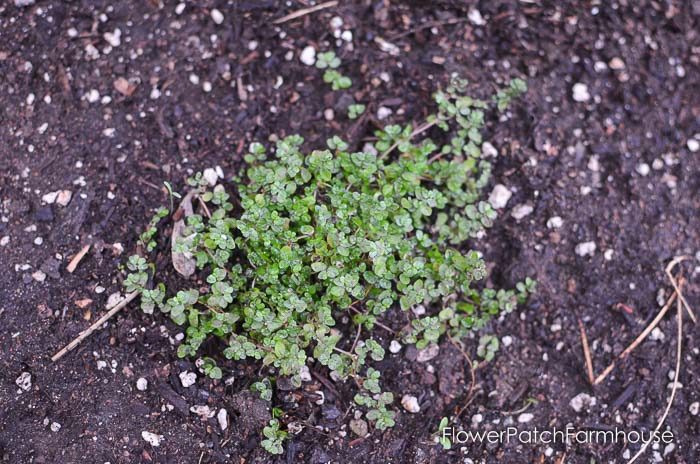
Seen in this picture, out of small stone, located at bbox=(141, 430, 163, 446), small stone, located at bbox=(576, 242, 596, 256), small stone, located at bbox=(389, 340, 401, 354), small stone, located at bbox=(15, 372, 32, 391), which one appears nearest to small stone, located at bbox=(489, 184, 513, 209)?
small stone, located at bbox=(576, 242, 596, 256)

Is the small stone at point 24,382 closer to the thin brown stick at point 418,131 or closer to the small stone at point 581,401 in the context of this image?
the thin brown stick at point 418,131

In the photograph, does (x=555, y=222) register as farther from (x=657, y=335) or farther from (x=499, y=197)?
(x=657, y=335)

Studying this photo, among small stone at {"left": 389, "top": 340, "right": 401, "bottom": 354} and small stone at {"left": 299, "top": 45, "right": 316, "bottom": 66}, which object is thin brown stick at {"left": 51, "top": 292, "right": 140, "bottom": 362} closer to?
small stone at {"left": 389, "top": 340, "right": 401, "bottom": 354}

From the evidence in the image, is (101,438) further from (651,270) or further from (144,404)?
(651,270)

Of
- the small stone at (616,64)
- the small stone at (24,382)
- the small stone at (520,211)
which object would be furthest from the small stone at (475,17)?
the small stone at (24,382)

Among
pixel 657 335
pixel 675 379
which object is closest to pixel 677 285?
pixel 657 335
